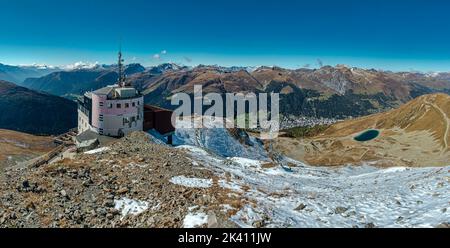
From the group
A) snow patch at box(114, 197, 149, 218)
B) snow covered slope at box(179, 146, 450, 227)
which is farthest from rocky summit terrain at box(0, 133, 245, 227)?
snow covered slope at box(179, 146, 450, 227)

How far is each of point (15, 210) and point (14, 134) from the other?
4843 inches

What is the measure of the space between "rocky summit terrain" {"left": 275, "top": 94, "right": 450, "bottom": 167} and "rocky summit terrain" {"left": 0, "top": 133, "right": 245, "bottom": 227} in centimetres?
8284

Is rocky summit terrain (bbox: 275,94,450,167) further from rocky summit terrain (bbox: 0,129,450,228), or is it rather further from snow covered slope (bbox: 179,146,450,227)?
rocky summit terrain (bbox: 0,129,450,228)

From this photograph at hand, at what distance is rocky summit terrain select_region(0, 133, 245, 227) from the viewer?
21.3m

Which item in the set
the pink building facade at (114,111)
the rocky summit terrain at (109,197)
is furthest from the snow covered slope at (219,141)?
the rocky summit terrain at (109,197)

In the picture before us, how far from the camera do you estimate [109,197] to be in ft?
82.0

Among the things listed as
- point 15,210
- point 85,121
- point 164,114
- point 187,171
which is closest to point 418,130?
point 164,114

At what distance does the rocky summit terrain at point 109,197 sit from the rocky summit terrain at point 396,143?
8284cm

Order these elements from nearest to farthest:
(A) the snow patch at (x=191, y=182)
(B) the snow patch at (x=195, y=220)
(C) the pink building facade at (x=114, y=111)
→ 1. (B) the snow patch at (x=195, y=220)
2. (A) the snow patch at (x=191, y=182)
3. (C) the pink building facade at (x=114, y=111)

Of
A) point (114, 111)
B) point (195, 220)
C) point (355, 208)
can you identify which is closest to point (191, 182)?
point (195, 220)

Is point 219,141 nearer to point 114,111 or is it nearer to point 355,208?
point 114,111

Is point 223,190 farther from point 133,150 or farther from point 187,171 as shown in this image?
point 133,150

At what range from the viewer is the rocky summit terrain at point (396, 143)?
107 meters

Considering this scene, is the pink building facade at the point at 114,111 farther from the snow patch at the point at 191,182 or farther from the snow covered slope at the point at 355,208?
the snow covered slope at the point at 355,208
